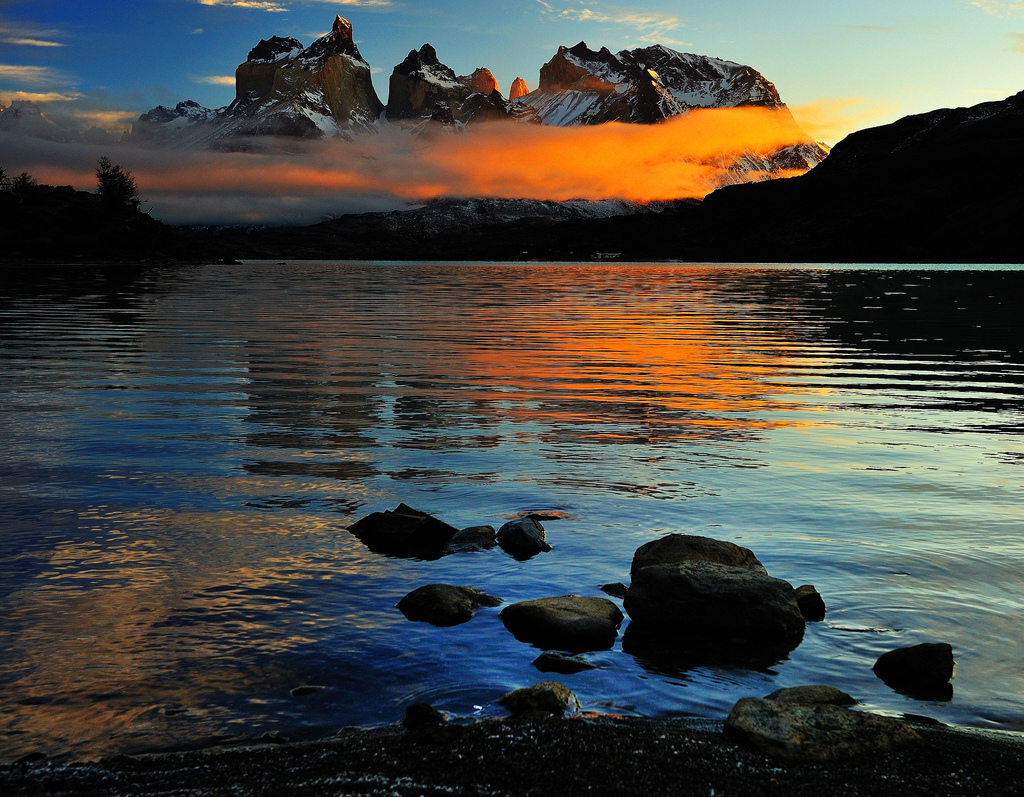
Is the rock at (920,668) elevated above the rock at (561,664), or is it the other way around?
the rock at (920,668)

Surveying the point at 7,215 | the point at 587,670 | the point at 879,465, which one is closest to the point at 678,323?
the point at 879,465

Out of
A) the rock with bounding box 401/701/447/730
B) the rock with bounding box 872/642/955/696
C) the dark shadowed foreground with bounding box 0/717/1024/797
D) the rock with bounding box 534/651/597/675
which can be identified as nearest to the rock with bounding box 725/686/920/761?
the dark shadowed foreground with bounding box 0/717/1024/797

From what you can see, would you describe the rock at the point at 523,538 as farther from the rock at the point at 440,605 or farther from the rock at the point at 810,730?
the rock at the point at 810,730

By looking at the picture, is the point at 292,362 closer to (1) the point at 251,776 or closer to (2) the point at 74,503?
(2) the point at 74,503

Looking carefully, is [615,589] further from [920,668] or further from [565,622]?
[920,668]

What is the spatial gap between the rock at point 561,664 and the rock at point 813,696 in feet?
6.07

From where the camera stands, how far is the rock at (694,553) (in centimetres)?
1054

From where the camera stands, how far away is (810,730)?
683 centimetres

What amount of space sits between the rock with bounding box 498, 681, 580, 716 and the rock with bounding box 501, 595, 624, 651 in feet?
4.62

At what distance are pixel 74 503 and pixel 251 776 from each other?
9.17m

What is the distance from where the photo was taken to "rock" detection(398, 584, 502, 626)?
9.70 metres

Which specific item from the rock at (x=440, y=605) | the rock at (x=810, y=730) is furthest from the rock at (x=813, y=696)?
the rock at (x=440, y=605)

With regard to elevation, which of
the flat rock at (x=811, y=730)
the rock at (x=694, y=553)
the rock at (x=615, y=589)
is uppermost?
the rock at (x=694, y=553)

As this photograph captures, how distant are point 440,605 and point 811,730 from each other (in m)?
4.43
